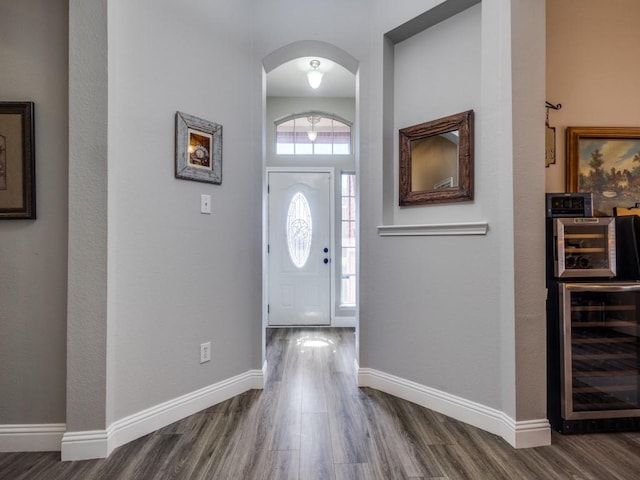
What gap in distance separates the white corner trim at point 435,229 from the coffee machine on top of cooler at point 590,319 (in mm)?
353

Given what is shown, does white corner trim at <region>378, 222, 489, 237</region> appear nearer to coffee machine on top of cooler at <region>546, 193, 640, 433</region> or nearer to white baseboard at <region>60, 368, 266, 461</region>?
coffee machine on top of cooler at <region>546, 193, 640, 433</region>

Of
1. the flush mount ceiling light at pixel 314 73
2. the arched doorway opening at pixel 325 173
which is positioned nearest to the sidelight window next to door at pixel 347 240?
the arched doorway opening at pixel 325 173

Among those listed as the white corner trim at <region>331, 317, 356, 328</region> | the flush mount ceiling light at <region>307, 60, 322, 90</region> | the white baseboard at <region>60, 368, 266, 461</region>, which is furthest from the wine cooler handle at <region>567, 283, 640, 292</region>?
the flush mount ceiling light at <region>307, 60, 322, 90</region>

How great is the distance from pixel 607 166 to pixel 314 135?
9.84 feet

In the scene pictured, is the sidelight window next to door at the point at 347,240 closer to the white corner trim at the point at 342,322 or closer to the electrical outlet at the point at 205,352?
the white corner trim at the point at 342,322

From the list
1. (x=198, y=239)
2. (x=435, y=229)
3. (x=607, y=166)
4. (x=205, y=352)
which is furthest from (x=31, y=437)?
(x=607, y=166)

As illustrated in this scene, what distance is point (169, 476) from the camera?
1550mm

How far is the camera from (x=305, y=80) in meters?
3.82

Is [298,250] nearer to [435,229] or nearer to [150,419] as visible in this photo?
[435,229]

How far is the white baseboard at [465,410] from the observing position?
177 cm

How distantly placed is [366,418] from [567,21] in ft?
9.91

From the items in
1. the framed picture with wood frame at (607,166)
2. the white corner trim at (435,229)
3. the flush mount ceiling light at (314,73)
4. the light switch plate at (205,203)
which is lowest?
the white corner trim at (435,229)

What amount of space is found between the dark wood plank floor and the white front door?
194 cm

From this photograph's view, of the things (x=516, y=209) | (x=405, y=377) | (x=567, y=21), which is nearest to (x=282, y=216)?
(x=405, y=377)
